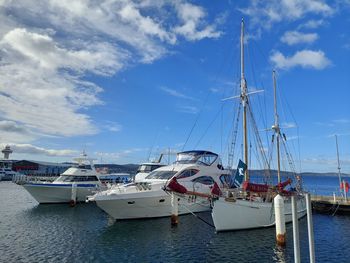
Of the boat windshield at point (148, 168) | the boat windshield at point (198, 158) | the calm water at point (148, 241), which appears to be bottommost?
the calm water at point (148, 241)

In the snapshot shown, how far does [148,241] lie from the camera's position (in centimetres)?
2002

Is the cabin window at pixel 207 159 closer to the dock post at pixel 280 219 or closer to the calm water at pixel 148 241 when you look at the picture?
the calm water at pixel 148 241

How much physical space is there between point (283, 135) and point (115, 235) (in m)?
25.2

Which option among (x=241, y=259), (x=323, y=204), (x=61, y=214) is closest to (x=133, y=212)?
(x=61, y=214)

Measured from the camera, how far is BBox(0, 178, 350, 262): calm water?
16641mm

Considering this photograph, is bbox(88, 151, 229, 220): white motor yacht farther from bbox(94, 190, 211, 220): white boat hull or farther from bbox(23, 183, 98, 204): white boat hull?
bbox(23, 183, 98, 204): white boat hull

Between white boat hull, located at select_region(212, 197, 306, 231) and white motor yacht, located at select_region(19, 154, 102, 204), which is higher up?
white motor yacht, located at select_region(19, 154, 102, 204)

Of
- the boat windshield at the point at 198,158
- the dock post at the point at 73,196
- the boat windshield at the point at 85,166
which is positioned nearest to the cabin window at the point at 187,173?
the boat windshield at the point at 198,158

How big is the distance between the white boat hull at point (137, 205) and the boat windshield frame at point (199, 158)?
498 cm

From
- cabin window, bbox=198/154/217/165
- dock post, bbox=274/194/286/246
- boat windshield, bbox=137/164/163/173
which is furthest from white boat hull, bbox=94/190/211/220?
boat windshield, bbox=137/164/163/173

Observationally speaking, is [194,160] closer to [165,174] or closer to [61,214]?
[165,174]

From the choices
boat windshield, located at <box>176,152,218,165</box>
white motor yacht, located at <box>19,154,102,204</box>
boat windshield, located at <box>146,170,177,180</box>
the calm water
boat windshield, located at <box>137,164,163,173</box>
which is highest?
boat windshield, located at <box>176,152,218,165</box>

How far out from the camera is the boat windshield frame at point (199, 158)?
31.7 m

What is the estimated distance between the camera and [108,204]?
83.6 feet
